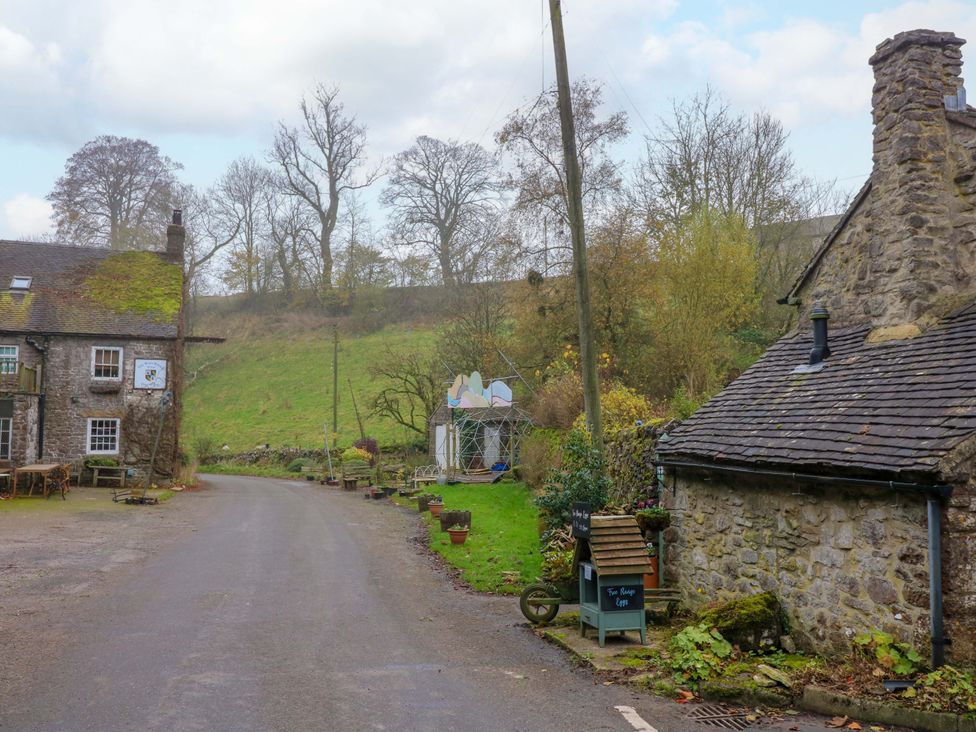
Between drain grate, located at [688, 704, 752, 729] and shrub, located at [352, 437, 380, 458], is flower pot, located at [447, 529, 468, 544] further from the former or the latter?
shrub, located at [352, 437, 380, 458]

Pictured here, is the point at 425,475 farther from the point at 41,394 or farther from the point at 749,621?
the point at 749,621

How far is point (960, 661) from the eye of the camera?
23.0 ft

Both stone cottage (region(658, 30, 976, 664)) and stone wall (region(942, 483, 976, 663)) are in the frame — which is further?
stone cottage (region(658, 30, 976, 664))

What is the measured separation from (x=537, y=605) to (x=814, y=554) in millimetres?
3852

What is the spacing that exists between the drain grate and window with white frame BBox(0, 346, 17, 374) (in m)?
30.6

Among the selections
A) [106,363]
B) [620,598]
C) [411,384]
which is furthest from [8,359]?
[620,598]

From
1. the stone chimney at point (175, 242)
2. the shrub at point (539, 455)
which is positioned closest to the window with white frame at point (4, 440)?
the stone chimney at point (175, 242)

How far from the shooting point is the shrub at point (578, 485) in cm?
1308

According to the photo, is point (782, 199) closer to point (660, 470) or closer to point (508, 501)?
point (508, 501)

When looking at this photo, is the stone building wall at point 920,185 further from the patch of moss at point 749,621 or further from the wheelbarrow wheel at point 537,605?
the wheelbarrow wheel at point 537,605

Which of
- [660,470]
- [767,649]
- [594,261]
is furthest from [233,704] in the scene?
[594,261]

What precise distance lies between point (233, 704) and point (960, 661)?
655 centimetres

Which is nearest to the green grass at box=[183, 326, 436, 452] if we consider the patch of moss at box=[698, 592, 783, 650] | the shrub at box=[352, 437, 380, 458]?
the shrub at box=[352, 437, 380, 458]

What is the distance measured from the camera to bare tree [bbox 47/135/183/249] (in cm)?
5197
